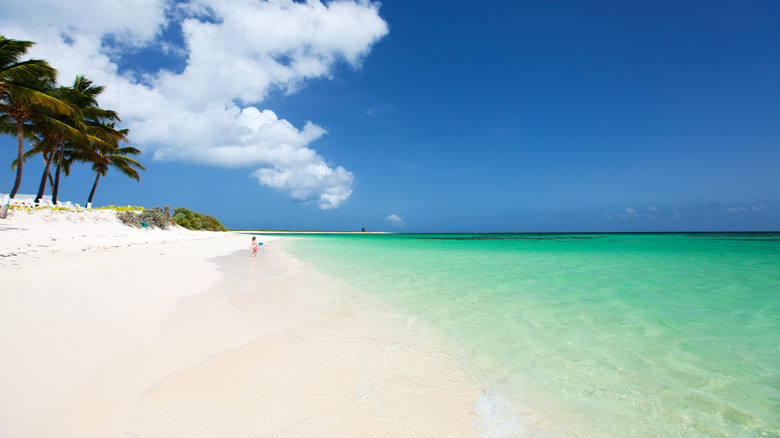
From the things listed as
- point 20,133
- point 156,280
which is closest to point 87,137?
point 20,133

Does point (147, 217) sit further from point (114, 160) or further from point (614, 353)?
point (614, 353)

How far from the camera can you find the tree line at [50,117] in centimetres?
1745

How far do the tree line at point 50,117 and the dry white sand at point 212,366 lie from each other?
16.5m

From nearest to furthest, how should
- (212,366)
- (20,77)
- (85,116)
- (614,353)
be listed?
(212,366) < (614,353) < (20,77) < (85,116)

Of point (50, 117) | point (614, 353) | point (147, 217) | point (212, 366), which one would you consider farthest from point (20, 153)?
point (614, 353)

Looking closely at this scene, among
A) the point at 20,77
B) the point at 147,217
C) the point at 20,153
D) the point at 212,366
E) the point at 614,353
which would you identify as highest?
the point at 20,77

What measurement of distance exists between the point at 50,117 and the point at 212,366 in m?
28.3

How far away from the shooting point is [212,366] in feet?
10.8

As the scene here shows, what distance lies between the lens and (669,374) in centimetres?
361

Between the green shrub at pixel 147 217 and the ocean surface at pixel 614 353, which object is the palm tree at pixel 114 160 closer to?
the green shrub at pixel 147 217

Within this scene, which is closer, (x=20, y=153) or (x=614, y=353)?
(x=614, y=353)

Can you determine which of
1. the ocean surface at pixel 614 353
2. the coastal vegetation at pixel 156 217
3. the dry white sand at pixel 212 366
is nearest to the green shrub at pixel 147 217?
the coastal vegetation at pixel 156 217

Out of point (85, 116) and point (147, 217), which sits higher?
point (85, 116)

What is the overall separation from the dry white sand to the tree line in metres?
16.5
